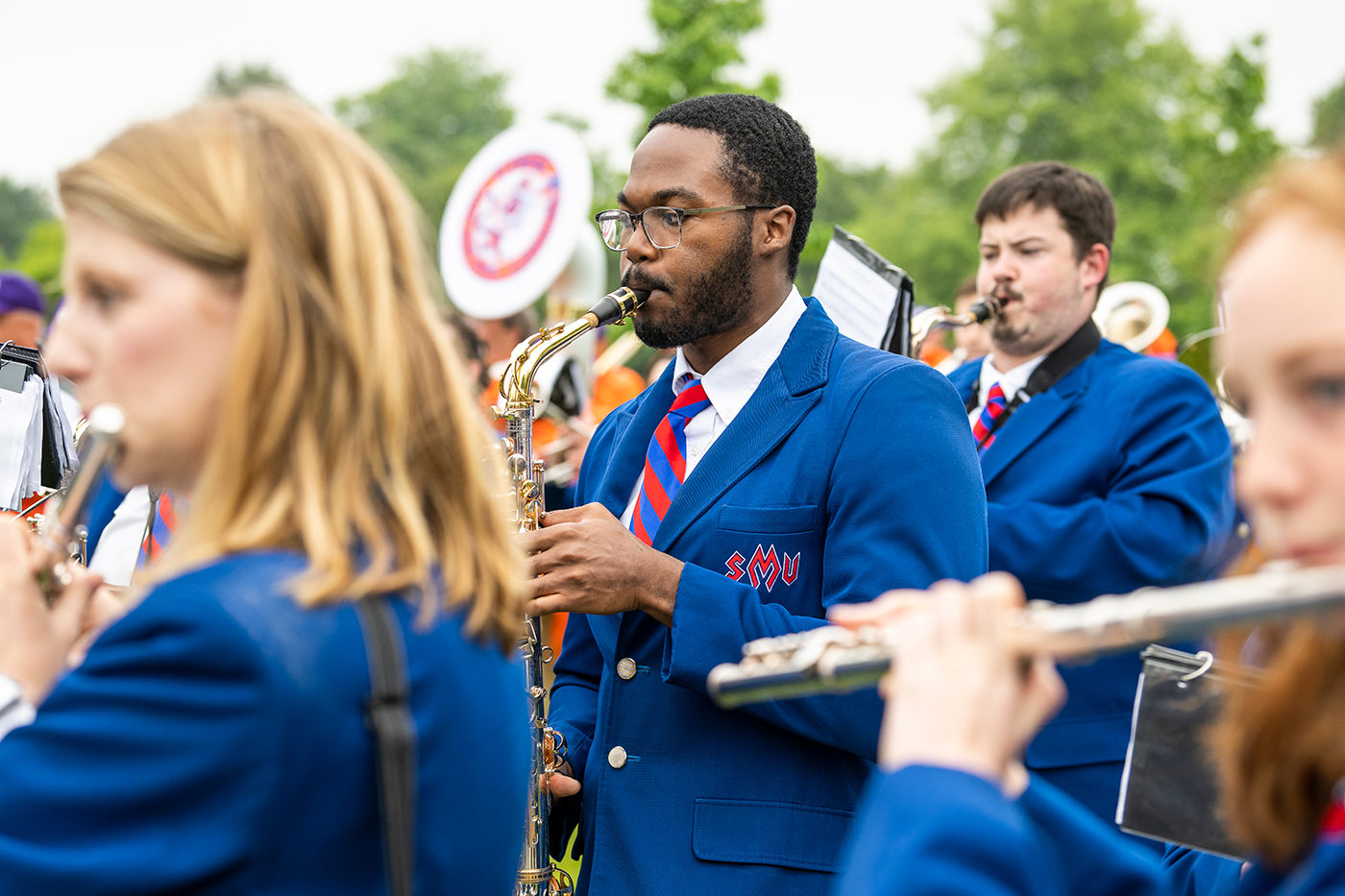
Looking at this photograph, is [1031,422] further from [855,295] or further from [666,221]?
[666,221]

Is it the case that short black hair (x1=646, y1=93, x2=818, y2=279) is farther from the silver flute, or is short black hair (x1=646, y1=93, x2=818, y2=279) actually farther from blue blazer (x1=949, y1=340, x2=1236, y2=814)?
the silver flute

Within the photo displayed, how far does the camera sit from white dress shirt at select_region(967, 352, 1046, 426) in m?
4.54

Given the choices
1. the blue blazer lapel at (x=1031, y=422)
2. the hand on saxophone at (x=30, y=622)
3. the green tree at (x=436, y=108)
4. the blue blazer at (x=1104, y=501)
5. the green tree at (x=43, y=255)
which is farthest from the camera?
the green tree at (x=436, y=108)

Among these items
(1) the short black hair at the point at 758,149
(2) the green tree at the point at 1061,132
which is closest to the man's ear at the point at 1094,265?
(1) the short black hair at the point at 758,149

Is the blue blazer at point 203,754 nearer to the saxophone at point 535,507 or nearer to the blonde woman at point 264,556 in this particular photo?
the blonde woman at point 264,556

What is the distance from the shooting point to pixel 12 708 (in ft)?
5.11

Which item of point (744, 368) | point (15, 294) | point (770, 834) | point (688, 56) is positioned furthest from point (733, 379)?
point (688, 56)

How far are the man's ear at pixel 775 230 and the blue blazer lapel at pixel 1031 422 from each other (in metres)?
1.50

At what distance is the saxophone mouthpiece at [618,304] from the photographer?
120 inches

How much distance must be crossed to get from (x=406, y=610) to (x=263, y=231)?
50 cm

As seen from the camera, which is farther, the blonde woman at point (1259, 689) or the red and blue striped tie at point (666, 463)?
the red and blue striped tie at point (666, 463)

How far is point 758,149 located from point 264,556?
1997 mm

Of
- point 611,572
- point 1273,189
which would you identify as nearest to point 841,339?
point 611,572

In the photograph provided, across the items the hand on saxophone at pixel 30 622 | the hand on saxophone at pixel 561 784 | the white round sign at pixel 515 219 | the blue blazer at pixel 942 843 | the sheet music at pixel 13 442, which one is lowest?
the hand on saxophone at pixel 561 784
